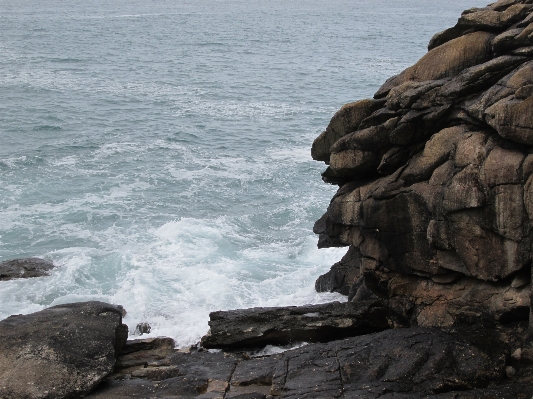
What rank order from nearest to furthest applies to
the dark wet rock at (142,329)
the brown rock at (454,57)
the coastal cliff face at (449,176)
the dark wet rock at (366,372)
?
1. the dark wet rock at (366,372)
2. the coastal cliff face at (449,176)
3. the brown rock at (454,57)
4. the dark wet rock at (142,329)

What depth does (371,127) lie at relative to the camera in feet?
73.9

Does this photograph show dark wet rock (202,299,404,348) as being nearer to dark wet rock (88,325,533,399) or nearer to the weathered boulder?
dark wet rock (88,325,533,399)

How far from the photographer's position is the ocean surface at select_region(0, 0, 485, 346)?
32.2 meters

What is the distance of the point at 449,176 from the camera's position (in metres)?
20.2

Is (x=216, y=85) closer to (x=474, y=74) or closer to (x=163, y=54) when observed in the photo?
(x=163, y=54)

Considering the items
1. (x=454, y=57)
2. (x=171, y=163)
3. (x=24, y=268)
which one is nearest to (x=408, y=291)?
(x=454, y=57)

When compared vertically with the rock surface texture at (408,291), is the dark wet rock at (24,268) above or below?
below

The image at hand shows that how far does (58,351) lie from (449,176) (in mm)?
12516

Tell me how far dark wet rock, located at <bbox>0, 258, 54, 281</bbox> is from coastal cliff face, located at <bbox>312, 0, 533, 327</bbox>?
633 inches

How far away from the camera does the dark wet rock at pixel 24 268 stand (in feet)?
108

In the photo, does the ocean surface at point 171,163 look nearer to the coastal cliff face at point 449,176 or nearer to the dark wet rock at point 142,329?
the dark wet rock at point 142,329

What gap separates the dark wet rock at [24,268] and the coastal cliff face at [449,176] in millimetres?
16077

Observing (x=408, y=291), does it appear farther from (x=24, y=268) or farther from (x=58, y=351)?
(x=24, y=268)

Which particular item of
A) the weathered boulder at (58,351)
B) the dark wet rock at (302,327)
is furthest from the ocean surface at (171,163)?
the weathered boulder at (58,351)
